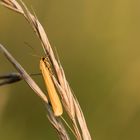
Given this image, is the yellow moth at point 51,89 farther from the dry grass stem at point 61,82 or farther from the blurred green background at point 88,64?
the blurred green background at point 88,64

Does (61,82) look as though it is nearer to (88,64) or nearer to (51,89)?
(51,89)

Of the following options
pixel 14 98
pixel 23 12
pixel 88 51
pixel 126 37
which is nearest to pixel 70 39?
pixel 88 51

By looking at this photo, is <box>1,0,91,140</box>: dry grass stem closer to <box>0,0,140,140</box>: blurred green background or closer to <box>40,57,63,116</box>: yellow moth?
<box>40,57,63,116</box>: yellow moth

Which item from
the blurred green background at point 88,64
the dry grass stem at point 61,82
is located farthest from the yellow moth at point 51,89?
the blurred green background at point 88,64

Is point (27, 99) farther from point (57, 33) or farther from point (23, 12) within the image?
point (23, 12)

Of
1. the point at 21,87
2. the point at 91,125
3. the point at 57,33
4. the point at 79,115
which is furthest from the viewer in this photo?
the point at 57,33

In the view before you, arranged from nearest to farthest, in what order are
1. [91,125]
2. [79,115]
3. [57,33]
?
[79,115]
[91,125]
[57,33]

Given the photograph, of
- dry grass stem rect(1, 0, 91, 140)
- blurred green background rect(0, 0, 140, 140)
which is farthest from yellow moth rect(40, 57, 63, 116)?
blurred green background rect(0, 0, 140, 140)

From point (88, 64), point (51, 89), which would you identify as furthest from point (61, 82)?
point (88, 64)
